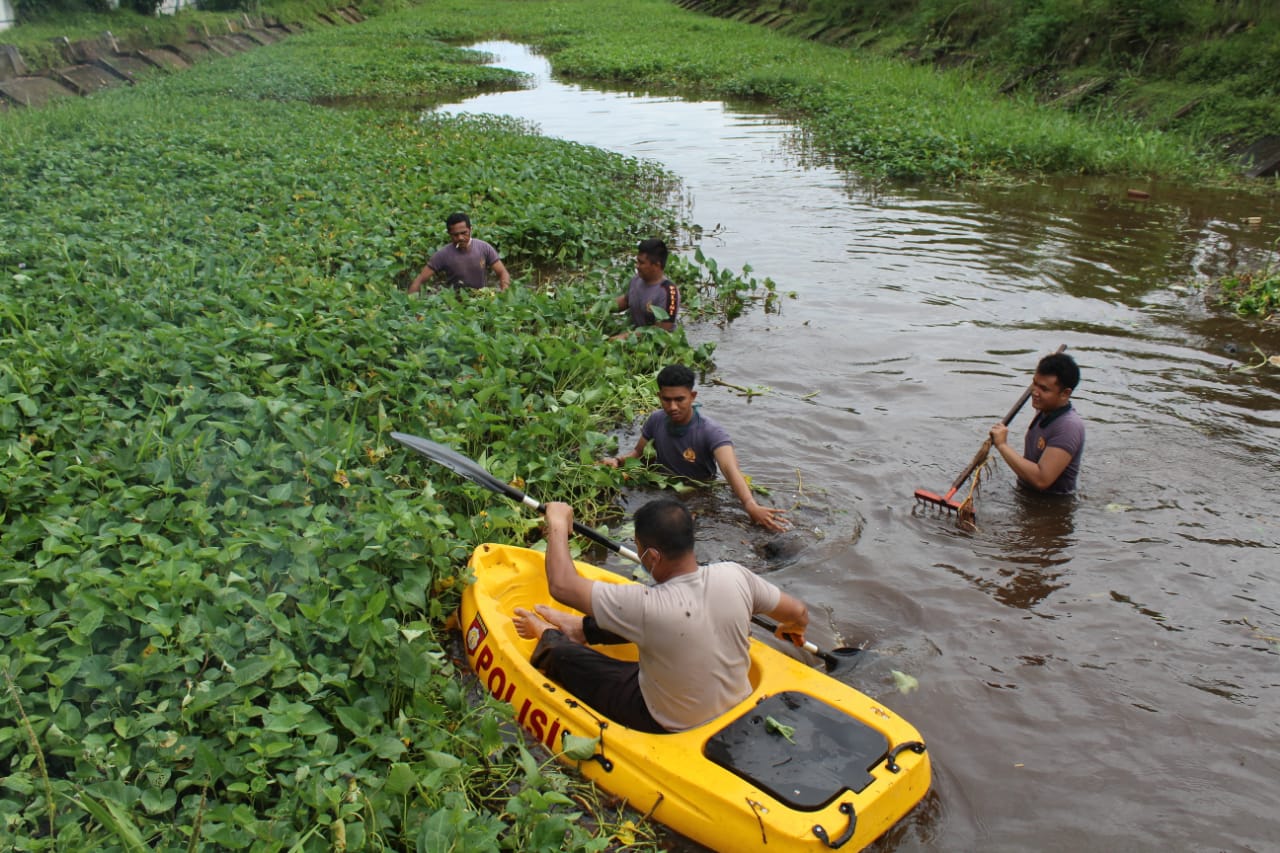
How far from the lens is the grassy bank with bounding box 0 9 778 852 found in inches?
136

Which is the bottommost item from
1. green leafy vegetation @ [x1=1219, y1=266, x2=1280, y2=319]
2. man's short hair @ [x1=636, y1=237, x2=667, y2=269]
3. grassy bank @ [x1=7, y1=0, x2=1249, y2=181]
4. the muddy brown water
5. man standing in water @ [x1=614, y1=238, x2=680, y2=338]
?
the muddy brown water

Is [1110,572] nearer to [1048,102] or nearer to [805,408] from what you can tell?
[805,408]

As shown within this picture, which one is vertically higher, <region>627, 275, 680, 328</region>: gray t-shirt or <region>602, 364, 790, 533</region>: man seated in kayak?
<region>627, 275, 680, 328</region>: gray t-shirt


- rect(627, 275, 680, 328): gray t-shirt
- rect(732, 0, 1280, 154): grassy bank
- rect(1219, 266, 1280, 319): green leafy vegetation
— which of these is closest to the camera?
rect(627, 275, 680, 328): gray t-shirt

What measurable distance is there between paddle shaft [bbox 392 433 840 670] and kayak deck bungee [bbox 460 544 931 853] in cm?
48

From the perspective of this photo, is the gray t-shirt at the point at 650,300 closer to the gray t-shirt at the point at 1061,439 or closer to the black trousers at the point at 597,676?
the gray t-shirt at the point at 1061,439

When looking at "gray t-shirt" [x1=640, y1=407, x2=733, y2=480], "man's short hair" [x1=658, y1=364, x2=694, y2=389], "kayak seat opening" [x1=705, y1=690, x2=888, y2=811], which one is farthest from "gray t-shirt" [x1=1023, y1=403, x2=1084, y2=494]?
"kayak seat opening" [x1=705, y1=690, x2=888, y2=811]

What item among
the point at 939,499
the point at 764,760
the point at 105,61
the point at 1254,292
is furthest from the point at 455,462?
the point at 105,61

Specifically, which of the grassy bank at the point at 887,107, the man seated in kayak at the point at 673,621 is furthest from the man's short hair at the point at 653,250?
the grassy bank at the point at 887,107

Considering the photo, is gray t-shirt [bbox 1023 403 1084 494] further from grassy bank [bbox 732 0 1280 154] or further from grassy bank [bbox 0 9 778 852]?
grassy bank [bbox 732 0 1280 154]

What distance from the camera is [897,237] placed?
42.9ft

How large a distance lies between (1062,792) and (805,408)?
450cm

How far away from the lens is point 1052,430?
247 inches

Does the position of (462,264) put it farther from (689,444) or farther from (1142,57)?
(1142,57)
